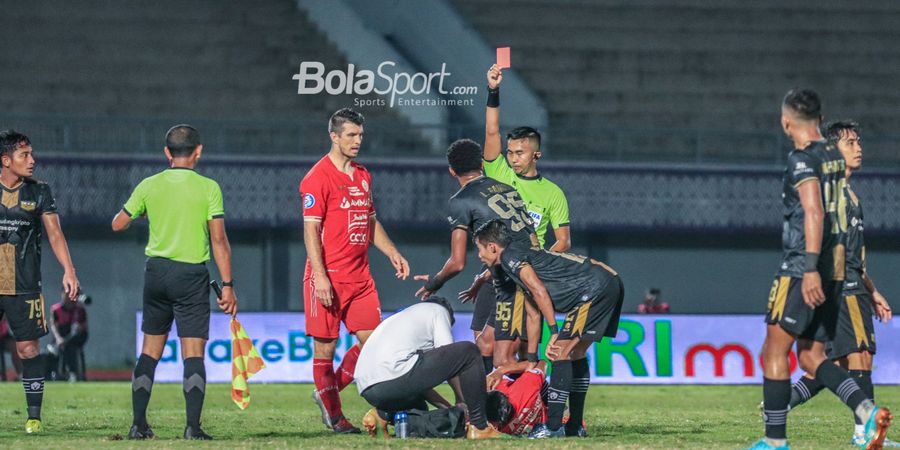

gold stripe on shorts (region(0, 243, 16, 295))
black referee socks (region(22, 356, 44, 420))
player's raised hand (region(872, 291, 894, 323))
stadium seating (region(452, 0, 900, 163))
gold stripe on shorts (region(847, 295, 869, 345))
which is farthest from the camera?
stadium seating (region(452, 0, 900, 163))

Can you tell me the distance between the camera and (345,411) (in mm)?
12602

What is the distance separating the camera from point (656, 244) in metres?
23.9

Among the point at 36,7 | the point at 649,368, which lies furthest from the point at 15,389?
the point at 36,7

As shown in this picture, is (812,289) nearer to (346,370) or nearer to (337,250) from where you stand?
(337,250)

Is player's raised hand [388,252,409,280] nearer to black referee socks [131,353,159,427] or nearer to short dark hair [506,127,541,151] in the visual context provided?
short dark hair [506,127,541,151]

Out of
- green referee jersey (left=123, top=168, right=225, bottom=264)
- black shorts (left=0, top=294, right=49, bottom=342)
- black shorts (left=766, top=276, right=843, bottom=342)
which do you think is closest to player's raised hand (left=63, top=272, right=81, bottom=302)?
black shorts (left=0, top=294, right=49, bottom=342)

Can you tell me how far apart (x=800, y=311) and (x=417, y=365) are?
2407mm

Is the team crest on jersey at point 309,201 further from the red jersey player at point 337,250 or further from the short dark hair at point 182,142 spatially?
the short dark hair at point 182,142

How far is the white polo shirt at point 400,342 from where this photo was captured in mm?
8266

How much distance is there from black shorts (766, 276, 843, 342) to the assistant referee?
3407mm

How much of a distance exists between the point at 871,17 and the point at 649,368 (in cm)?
1307

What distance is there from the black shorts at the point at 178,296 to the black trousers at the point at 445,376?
1.18 m

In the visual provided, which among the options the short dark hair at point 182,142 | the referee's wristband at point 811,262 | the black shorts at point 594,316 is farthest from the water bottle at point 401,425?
the referee's wristband at point 811,262

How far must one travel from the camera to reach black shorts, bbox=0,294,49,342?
9.36m
